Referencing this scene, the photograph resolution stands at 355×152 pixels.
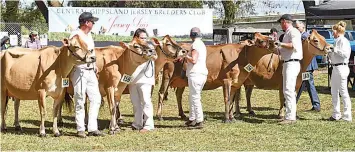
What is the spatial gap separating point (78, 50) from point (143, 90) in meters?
1.40

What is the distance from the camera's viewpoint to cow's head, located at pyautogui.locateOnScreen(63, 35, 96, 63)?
779 cm

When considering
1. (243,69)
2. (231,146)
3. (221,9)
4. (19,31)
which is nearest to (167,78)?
(243,69)

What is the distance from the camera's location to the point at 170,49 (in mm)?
8844

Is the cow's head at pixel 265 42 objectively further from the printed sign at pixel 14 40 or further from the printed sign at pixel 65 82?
the printed sign at pixel 14 40

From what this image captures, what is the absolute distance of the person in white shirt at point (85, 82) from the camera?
26.4 ft

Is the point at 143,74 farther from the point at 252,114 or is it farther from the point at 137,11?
the point at 137,11

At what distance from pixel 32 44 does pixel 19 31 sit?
5.04 m

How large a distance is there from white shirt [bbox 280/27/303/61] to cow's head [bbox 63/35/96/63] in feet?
12.0

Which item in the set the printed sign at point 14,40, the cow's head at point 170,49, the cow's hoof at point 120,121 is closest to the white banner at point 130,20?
the printed sign at point 14,40

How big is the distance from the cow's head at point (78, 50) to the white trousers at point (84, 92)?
0.28 m

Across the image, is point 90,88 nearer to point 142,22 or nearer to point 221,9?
point 142,22

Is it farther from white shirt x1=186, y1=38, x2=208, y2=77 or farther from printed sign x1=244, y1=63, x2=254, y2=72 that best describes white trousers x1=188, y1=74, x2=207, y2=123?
printed sign x1=244, y1=63, x2=254, y2=72

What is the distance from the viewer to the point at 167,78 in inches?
416

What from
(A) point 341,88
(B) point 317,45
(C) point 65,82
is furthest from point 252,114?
(C) point 65,82
